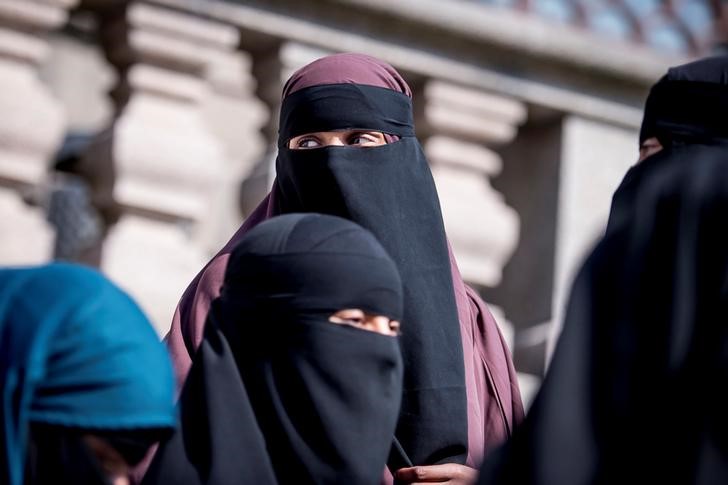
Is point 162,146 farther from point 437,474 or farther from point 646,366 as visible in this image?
point 646,366

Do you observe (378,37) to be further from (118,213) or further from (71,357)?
(71,357)

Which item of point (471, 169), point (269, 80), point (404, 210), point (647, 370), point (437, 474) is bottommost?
point (437, 474)

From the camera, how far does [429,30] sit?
550cm

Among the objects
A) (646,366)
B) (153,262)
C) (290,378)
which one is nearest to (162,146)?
(153,262)

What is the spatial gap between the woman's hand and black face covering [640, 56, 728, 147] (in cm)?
76

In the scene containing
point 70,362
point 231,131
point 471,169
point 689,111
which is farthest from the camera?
point 231,131

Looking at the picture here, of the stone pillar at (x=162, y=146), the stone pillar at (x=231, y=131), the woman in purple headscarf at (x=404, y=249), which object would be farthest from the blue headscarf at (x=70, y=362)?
the stone pillar at (x=231, y=131)

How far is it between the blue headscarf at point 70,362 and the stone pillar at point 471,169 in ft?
9.86

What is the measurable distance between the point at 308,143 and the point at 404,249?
31 cm

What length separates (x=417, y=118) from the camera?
18.1ft

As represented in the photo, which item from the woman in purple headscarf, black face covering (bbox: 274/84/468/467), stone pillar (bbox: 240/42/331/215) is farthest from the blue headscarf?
stone pillar (bbox: 240/42/331/215)

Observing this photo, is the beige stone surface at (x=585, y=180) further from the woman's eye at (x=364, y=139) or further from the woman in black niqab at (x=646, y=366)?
the woman in black niqab at (x=646, y=366)

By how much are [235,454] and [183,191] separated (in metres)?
2.44

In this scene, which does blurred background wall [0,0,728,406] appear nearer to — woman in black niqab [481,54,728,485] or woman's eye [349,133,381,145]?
woman's eye [349,133,381,145]
